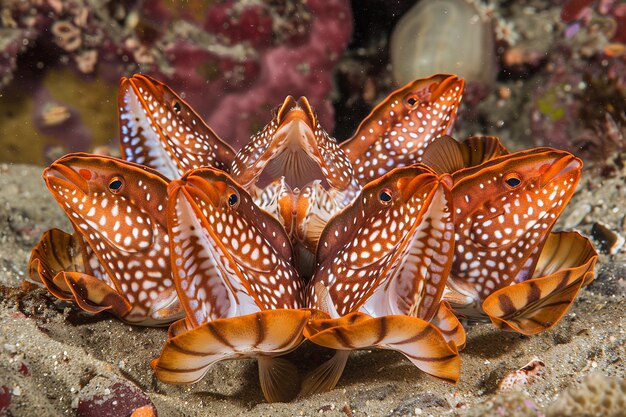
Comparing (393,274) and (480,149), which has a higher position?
(480,149)

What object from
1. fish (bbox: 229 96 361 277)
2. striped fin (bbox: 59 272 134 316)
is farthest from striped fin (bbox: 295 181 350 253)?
striped fin (bbox: 59 272 134 316)

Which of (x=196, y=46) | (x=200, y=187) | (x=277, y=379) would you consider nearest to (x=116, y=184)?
(x=200, y=187)

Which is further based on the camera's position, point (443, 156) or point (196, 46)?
point (196, 46)

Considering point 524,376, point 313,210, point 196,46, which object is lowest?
point 524,376

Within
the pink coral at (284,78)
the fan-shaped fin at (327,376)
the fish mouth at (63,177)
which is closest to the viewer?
the fish mouth at (63,177)

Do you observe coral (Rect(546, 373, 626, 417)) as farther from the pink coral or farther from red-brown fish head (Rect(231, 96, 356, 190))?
the pink coral

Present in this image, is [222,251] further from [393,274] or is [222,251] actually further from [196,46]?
[196,46]

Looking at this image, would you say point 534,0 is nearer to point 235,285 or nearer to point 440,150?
point 440,150

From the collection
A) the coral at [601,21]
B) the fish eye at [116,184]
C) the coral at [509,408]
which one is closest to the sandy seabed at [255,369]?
the coral at [509,408]

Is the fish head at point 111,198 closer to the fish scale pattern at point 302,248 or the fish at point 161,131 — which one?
the fish scale pattern at point 302,248
